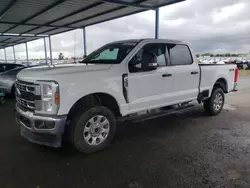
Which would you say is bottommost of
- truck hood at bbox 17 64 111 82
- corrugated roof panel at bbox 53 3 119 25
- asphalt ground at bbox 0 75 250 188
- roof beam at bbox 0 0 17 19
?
asphalt ground at bbox 0 75 250 188

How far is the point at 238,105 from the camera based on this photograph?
794 cm

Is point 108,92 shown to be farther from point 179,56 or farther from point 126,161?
point 179,56

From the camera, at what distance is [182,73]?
5133 millimetres

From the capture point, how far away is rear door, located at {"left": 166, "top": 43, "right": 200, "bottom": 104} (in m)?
5.03

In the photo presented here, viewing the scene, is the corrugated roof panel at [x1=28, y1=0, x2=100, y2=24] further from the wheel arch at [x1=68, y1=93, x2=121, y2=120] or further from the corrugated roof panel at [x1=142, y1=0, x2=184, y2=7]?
the wheel arch at [x1=68, y1=93, x2=121, y2=120]

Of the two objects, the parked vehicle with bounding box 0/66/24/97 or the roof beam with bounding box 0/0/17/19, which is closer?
the roof beam with bounding box 0/0/17/19

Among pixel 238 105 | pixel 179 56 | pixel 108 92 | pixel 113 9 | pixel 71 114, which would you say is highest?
pixel 113 9

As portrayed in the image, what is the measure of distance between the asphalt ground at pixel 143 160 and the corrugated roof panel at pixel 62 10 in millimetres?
5719

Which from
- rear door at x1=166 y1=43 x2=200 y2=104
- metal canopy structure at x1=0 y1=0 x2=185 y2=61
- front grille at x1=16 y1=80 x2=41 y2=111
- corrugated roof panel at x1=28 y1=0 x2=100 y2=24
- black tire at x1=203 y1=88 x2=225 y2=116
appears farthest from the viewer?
corrugated roof panel at x1=28 y1=0 x2=100 y2=24

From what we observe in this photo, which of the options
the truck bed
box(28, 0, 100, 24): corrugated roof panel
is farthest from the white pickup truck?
box(28, 0, 100, 24): corrugated roof panel

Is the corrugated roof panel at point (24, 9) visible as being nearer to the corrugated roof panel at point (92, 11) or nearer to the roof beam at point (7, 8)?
the roof beam at point (7, 8)

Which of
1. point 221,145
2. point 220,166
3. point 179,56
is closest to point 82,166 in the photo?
point 220,166

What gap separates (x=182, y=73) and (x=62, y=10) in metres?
7.25

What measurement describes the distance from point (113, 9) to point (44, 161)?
25.2ft
